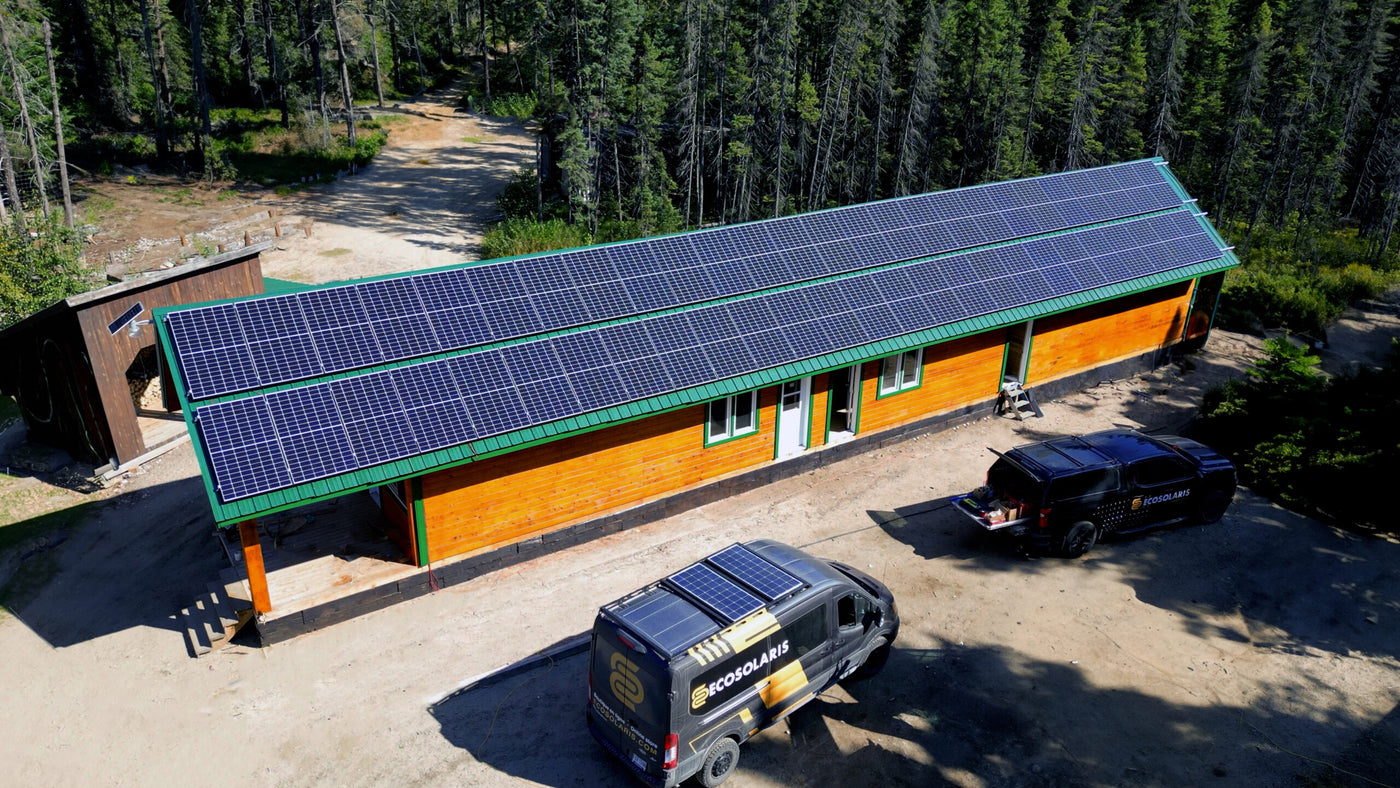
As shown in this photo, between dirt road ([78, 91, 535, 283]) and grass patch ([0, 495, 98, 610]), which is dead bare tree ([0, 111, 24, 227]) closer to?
dirt road ([78, 91, 535, 283])

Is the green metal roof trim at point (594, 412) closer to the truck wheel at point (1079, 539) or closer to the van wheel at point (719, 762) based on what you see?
the truck wheel at point (1079, 539)

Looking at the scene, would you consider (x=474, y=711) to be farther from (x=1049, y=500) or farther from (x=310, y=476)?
(x=1049, y=500)

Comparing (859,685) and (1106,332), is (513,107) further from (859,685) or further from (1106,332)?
(859,685)

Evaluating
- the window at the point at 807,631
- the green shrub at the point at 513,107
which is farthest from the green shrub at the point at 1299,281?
the green shrub at the point at 513,107

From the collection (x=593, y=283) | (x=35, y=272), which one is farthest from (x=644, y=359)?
(x=35, y=272)

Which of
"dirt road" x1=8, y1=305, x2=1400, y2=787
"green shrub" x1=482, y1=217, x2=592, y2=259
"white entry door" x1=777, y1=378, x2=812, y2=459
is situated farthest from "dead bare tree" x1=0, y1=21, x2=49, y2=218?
"white entry door" x1=777, y1=378, x2=812, y2=459

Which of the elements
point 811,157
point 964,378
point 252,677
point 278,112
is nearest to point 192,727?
point 252,677
